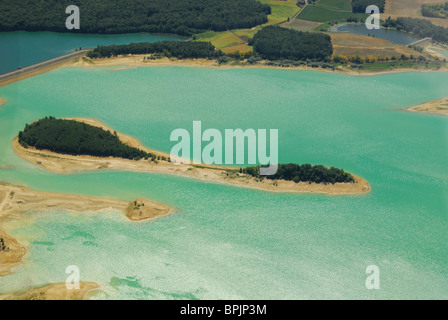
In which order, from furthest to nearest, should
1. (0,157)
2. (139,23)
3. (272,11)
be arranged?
(272,11) < (139,23) < (0,157)

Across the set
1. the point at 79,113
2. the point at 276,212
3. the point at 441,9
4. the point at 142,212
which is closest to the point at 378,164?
the point at 276,212

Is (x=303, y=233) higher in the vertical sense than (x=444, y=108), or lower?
lower

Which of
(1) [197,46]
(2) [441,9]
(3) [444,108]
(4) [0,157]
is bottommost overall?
(4) [0,157]

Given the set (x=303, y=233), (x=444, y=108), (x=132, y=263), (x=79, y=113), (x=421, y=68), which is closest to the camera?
(x=132, y=263)

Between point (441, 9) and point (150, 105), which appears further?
point (441, 9)

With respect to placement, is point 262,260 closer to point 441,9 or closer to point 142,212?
point 142,212

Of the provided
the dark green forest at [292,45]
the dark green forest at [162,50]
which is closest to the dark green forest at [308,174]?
the dark green forest at [162,50]
